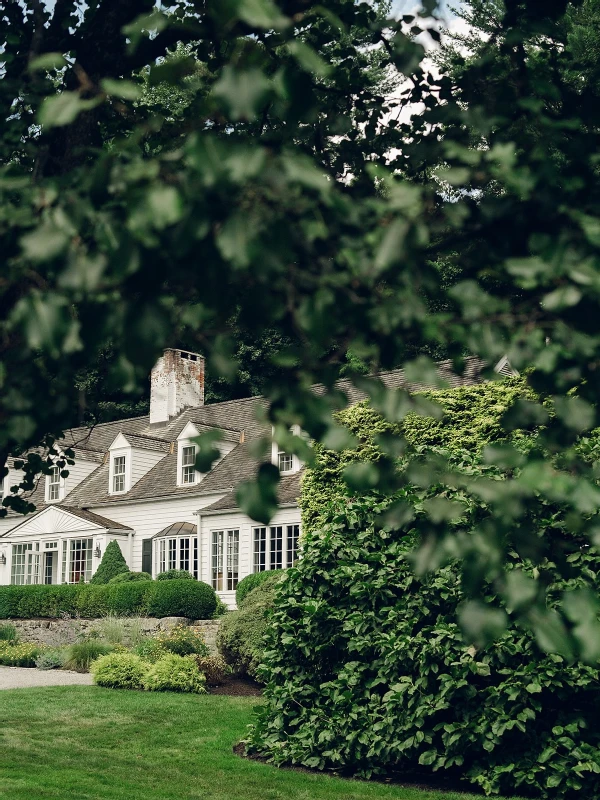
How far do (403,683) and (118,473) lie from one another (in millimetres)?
23014

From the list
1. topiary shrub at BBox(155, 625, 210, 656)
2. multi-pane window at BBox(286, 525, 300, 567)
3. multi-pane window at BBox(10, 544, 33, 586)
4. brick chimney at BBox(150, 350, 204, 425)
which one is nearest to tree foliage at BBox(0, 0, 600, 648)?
topiary shrub at BBox(155, 625, 210, 656)

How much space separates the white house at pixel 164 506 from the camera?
24200mm

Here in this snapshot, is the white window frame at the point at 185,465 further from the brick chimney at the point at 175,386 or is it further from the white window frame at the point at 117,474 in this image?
the brick chimney at the point at 175,386

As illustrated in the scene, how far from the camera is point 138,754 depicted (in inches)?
350

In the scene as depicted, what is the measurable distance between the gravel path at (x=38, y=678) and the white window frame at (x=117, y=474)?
461 inches

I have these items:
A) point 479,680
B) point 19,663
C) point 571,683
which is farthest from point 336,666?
point 19,663

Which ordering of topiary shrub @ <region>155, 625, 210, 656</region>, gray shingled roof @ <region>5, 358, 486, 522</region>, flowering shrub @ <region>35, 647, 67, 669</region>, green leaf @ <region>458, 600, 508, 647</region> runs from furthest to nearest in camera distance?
1. gray shingled roof @ <region>5, 358, 486, 522</region>
2. flowering shrub @ <region>35, 647, 67, 669</region>
3. topiary shrub @ <region>155, 625, 210, 656</region>
4. green leaf @ <region>458, 600, 508, 647</region>

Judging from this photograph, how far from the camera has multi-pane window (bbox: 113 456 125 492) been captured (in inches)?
1153

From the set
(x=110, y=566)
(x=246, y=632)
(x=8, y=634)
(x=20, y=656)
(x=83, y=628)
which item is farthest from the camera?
(x=110, y=566)

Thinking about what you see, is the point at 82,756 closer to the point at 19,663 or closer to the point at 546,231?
the point at 546,231

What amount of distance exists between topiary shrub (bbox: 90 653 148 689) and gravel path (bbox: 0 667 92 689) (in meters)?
0.54

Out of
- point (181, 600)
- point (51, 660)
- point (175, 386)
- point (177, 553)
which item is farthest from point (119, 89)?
point (175, 386)

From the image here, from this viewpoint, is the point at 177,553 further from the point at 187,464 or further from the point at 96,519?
the point at 96,519

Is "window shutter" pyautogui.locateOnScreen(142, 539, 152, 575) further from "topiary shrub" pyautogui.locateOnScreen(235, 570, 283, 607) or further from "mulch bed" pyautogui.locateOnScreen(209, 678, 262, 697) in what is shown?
"mulch bed" pyautogui.locateOnScreen(209, 678, 262, 697)
